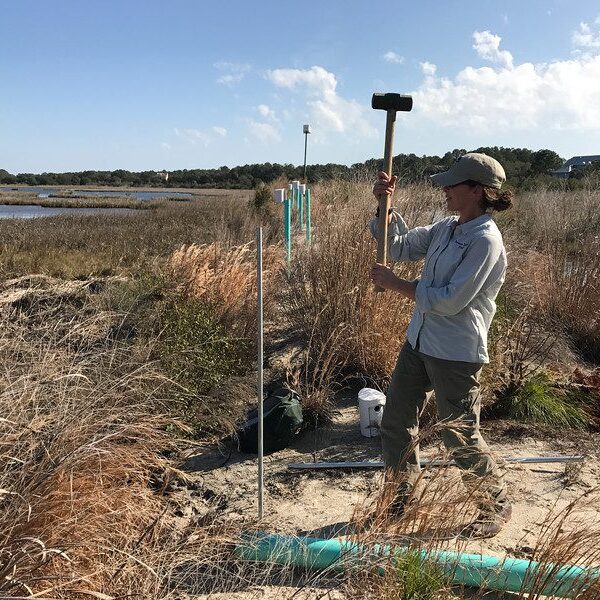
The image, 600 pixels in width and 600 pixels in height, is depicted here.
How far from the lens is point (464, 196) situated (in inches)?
101

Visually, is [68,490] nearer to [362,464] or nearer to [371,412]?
[362,464]

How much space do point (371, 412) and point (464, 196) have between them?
73.5 inches

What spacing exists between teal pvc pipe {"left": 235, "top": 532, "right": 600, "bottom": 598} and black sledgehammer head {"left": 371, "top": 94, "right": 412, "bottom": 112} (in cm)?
205

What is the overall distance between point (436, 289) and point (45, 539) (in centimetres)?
182

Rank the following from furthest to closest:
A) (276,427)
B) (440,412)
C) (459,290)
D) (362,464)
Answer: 1. (276,427)
2. (362,464)
3. (440,412)
4. (459,290)

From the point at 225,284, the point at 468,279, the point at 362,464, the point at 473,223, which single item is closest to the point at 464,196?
the point at 473,223

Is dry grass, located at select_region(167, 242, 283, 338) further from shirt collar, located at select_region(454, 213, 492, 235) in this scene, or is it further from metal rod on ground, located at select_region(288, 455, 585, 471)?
shirt collar, located at select_region(454, 213, 492, 235)

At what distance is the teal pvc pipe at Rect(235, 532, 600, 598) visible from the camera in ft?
6.39

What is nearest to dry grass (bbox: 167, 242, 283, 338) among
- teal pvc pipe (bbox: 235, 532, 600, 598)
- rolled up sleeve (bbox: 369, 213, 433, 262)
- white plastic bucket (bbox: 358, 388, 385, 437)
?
white plastic bucket (bbox: 358, 388, 385, 437)

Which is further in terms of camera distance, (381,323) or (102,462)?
(381,323)

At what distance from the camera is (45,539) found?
2051 mm

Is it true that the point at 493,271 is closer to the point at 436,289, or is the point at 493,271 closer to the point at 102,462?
the point at 436,289

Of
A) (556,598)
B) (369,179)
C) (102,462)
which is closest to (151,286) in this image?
(102,462)

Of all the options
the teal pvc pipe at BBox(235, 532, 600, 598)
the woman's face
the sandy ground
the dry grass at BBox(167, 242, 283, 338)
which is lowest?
the sandy ground
